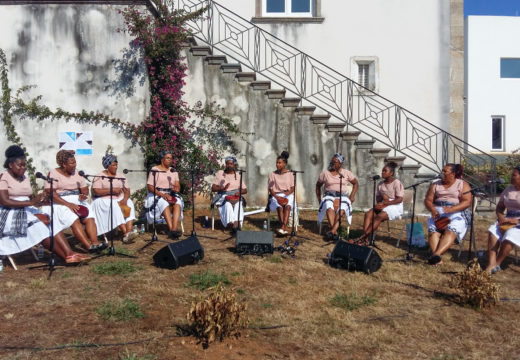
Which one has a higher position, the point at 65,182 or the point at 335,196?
the point at 65,182

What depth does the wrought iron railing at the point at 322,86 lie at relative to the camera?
1155cm

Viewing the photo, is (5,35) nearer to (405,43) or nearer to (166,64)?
(166,64)

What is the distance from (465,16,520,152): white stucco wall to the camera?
62.8ft

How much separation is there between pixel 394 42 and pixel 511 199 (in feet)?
21.5

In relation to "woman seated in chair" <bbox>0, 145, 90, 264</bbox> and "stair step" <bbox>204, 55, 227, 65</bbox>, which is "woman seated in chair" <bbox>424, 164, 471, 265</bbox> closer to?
"woman seated in chair" <bbox>0, 145, 90, 264</bbox>

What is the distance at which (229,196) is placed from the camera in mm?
8234

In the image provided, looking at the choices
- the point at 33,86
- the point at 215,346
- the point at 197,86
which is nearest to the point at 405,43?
the point at 197,86

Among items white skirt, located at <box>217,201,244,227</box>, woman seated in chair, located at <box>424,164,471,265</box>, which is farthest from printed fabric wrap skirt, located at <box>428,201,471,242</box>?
white skirt, located at <box>217,201,244,227</box>

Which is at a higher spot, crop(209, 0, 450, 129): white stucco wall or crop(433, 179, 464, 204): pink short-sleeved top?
crop(209, 0, 450, 129): white stucco wall

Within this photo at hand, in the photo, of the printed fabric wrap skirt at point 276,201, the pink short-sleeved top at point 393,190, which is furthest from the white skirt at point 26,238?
the pink short-sleeved top at point 393,190

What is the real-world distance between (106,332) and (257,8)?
31.9ft

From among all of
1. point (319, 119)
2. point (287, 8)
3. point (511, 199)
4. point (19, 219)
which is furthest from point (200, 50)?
point (511, 199)

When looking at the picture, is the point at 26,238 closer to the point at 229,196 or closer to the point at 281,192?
the point at 229,196

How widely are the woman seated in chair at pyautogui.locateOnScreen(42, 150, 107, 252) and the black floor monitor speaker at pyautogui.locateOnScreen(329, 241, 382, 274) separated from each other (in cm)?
324
